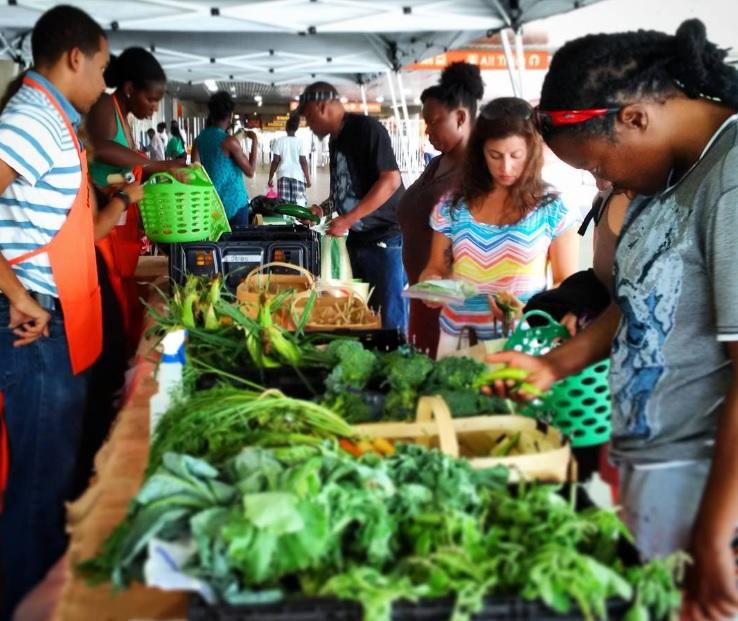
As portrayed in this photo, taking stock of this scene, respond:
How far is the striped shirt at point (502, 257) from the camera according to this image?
294cm

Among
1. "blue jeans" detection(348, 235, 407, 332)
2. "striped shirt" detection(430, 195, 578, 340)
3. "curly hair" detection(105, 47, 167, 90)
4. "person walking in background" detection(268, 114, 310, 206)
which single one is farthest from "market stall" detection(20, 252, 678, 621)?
"person walking in background" detection(268, 114, 310, 206)

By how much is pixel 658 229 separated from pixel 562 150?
0.78 feet

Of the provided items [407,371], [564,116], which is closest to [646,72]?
[564,116]

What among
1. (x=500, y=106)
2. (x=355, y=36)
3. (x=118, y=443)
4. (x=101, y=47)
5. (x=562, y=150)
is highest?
(x=355, y=36)

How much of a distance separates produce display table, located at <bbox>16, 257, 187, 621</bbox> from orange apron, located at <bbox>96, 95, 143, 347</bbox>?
144 centimetres

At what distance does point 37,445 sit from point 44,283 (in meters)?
0.52

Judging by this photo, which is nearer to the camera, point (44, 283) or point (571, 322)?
point (571, 322)

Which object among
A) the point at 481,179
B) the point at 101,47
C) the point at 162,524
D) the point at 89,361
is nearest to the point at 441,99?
the point at 481,179

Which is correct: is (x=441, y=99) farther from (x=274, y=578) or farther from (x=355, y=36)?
(x=355, y=36)

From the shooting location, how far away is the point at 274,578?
1047 millimetres

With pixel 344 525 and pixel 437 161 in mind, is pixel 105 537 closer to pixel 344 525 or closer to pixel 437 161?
pixel 344 525

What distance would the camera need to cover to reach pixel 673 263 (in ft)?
4.66

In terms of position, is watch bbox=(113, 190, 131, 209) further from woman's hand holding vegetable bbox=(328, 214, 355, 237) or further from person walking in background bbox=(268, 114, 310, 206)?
person walking in background bbox=(268, 114, 310, 206)

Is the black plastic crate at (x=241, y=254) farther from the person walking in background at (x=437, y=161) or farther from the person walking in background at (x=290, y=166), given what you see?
the person walking in background at (x=290, y=166)
